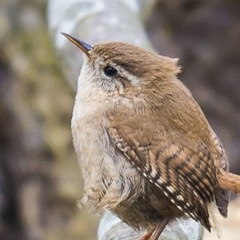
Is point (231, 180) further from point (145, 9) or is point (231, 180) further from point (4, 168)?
point (4, 168)

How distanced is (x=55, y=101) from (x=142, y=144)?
3.06 m

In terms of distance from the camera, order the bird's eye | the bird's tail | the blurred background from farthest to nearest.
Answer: the blurred background < the bird's eye < the bird's tail

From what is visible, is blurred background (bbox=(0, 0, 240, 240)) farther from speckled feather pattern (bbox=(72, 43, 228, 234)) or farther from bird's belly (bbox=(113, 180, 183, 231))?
speckled feather pattern (bbox=(72, 43, 228, 234))

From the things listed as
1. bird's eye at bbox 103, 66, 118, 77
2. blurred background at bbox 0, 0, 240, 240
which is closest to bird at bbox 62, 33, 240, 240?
bird's eye at bbox 103, 66, 118, 77

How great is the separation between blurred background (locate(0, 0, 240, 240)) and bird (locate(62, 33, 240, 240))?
1585 mm

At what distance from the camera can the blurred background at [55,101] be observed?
6.50m

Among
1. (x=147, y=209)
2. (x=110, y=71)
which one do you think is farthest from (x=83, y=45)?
(x=147, y=209)

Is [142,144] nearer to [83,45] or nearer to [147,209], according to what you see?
[147,209]

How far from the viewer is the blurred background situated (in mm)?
6504

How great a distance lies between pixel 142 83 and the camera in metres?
3.74

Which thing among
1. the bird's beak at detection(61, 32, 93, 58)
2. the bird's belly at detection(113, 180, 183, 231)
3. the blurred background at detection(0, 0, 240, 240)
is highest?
the blurred background at detection(0, 0, 240, 240)

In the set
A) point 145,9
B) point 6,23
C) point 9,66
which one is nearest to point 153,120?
point 145,9

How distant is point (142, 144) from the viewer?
366cm

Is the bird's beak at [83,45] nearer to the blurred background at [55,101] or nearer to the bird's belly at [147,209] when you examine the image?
the bird's belly at [147,209]
